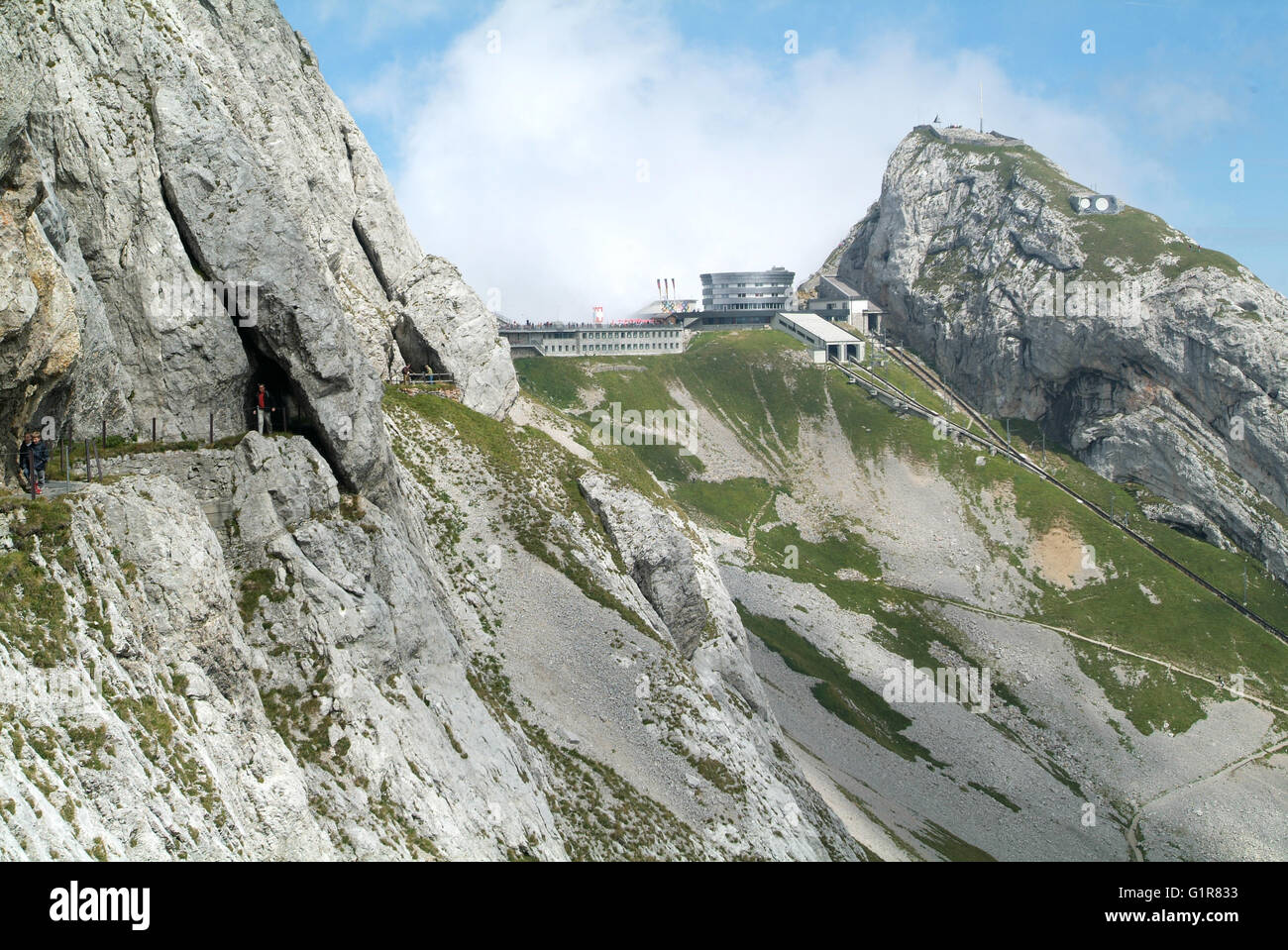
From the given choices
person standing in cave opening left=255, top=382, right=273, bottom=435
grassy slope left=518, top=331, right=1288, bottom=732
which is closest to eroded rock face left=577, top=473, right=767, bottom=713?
person standing in cave opening left=255, top=382, right=273, bottom=435

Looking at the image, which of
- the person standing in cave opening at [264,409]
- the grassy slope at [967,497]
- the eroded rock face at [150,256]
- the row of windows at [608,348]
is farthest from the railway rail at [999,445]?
the person standing in cave opening at [264,409]

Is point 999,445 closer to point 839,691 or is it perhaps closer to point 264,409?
point 839,691

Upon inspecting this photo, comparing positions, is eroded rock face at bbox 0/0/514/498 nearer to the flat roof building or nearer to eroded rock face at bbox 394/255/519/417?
eroded rock face at bbox 394/255/519/417

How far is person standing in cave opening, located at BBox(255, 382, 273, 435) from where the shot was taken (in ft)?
118

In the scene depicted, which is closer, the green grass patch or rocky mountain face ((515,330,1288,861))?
rocky mountain face ((515,330,1288,861))

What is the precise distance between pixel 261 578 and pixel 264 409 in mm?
7270

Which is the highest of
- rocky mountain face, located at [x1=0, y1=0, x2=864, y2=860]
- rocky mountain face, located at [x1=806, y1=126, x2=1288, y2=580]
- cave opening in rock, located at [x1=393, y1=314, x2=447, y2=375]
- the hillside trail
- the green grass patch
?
rocky mountain face, located at [x1=806, y1=126, x2=1288, y2=580]

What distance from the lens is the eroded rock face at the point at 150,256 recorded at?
998 inches

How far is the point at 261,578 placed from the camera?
3284 cm

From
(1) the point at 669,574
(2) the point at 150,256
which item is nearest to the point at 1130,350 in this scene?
(1) the point at 669,574

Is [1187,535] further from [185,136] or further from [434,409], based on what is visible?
[185,136]

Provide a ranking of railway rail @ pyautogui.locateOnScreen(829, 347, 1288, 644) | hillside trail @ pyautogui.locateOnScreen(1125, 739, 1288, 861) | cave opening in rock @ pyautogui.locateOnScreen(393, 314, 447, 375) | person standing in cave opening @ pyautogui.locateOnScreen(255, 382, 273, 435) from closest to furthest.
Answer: person standing in cave opening @ pyautogui.locateOnScreen(255, 382, 273, 435), cave opening in rock @ pyautogui.locateOnScreen(393, 314, 447, 375), hillside trail @ pyautogui.locateOnScreen(1125, 739, 1288, 861), railway rail @ pyautogui.locateOnScreen(829, 347, 1288, 644)

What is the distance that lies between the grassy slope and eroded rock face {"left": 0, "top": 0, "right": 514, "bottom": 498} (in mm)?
88239
